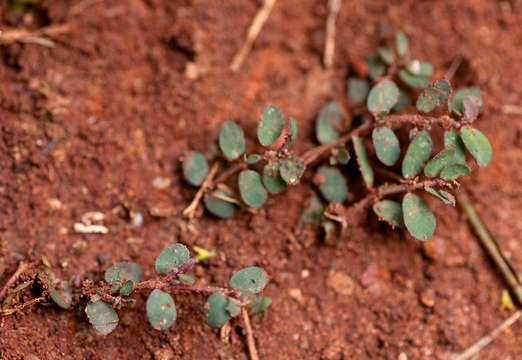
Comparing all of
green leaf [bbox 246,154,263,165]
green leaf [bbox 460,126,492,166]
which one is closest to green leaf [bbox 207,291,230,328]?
green leaf [bbox 246,154,263,165]

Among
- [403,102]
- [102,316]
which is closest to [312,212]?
[403,102]

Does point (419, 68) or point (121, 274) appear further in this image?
point (419, 68)

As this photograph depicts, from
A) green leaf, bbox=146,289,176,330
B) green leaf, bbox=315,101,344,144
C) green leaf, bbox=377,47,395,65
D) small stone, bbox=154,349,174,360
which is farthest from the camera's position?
green leaf, bbox=377,47,395,65

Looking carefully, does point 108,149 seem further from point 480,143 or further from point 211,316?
point 480,143

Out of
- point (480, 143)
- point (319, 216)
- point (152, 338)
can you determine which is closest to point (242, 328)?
point (152, 338)

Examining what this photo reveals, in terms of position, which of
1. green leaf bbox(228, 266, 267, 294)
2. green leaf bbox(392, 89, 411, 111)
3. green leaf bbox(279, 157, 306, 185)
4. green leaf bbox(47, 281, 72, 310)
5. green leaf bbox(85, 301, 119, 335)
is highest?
green leaf bbox(392, 89, 411, 111)

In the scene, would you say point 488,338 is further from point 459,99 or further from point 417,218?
point 459,99

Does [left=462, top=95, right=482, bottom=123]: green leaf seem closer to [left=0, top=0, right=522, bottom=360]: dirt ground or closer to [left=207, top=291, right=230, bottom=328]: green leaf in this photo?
[left=0, top=0, right=522, bottom=360]: dirt ground
